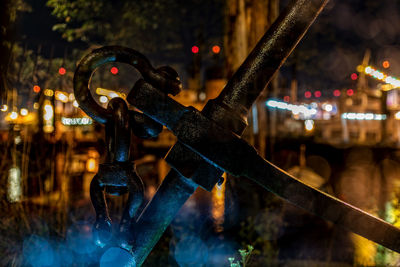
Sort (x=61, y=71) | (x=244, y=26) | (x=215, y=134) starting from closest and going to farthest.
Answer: (x=215, y=134) → (x=61, y=71) → (x=244, y=26)

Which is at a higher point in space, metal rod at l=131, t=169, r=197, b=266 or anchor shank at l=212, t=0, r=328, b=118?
anchor shank at l=212, t=0, r=328, b=118

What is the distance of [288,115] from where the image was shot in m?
32.8

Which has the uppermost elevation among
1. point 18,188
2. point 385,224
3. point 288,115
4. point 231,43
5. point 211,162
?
point 231,43

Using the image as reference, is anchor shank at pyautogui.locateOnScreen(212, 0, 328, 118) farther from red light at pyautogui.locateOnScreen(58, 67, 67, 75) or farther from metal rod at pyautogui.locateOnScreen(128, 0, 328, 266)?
red light at pyautogui.locateOnScreen(58, 67, 67, 75)

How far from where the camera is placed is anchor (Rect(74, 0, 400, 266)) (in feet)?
4.04

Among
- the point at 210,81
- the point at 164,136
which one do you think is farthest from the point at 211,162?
the point at 164,136

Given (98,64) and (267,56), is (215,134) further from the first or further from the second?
(98,64)

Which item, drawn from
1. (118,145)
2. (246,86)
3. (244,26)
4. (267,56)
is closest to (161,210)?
(118,145)

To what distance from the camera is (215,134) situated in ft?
4.00

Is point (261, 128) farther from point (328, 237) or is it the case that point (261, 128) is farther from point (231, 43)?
point (328, 237)

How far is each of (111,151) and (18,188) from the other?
156 inches

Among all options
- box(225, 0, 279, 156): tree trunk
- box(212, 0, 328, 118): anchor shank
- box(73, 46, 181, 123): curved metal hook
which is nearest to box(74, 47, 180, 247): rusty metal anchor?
box(73, 46, 181, 123): curved metal hook

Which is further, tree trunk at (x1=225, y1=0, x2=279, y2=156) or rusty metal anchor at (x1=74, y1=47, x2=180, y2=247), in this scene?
tree trunk at (x1=225, y1=0, x2=279, y2=156)

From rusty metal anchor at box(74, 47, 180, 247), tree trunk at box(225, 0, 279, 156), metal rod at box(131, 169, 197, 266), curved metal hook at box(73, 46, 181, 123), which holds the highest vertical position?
tree trunk at box(225, 0, 279, 156)
